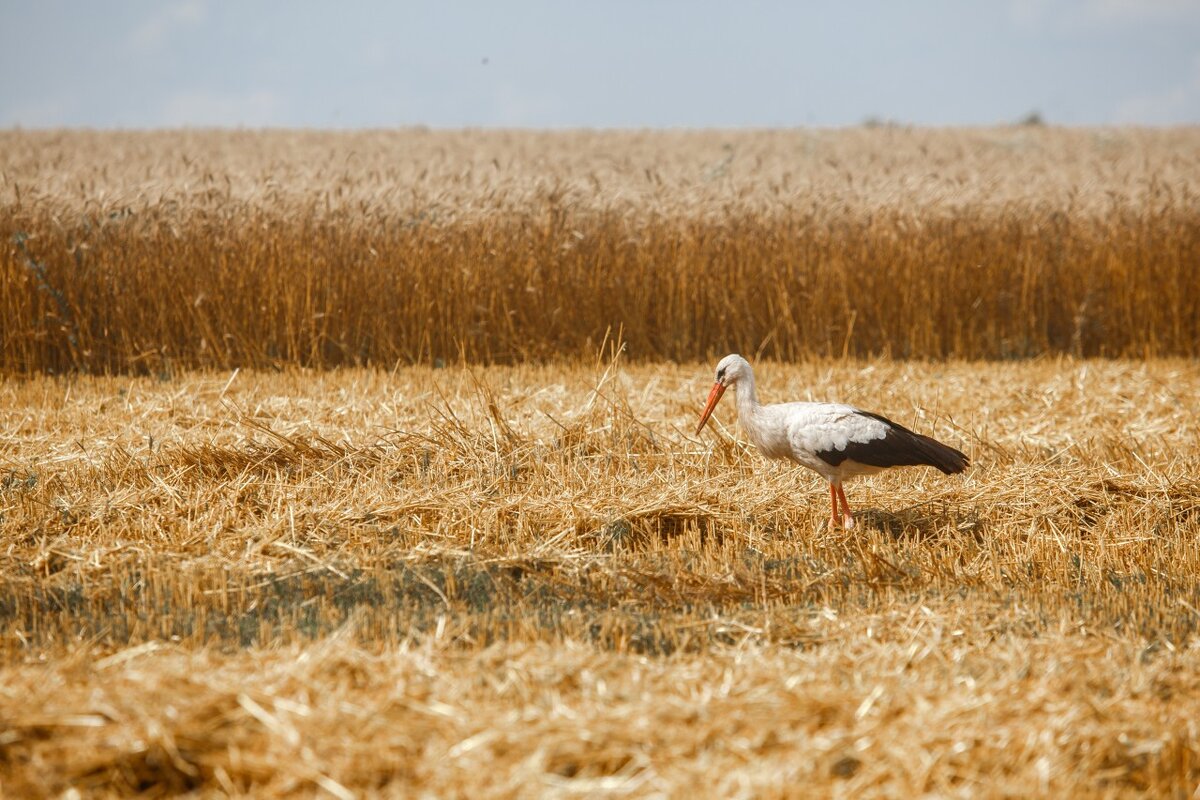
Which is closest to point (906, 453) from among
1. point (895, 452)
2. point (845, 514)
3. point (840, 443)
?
point (895, 452)

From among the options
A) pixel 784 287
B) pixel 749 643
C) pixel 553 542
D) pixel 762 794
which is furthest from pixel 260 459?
pixel 784 287

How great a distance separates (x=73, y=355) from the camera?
991cm

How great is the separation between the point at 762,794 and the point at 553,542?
92.3 inches

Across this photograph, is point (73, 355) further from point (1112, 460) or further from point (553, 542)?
point (1112, 460)

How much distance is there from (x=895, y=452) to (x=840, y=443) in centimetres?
28

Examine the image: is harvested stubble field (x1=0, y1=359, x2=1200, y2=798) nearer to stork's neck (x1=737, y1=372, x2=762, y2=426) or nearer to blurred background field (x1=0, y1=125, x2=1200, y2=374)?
stork's neck (x1=737, y1=372, x2=762, y2=426)

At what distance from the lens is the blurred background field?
398 inches

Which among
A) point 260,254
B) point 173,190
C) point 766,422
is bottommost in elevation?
point 766,422

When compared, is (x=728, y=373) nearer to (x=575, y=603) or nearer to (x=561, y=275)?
(x=575, y=603)

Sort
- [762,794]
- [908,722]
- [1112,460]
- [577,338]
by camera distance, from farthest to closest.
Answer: [577,338] → [1112,460] → [908,722] → [762,794]

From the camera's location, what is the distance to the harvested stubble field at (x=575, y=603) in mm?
2936

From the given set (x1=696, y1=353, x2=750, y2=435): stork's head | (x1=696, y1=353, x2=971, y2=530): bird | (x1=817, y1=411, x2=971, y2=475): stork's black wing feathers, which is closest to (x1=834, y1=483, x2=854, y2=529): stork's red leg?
(x1=696, y1=353, x2=971, y2=530): bird

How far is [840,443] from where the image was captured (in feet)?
16.9

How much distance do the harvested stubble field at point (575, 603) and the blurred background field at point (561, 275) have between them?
7.31 feet
